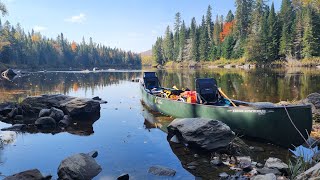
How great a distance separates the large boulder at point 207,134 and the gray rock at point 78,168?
3.75 metres

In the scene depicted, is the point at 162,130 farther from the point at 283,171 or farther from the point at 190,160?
the point at 283,171

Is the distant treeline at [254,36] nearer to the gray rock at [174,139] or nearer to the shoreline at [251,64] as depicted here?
the shoreline at [251,64]

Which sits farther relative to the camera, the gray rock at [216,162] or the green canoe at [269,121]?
the green canoe at [269,121]

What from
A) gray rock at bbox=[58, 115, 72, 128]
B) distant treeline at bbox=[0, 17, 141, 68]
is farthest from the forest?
gray rock at bbox=[58, 115, 72, 128]

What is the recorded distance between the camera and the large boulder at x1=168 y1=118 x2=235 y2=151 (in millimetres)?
11078

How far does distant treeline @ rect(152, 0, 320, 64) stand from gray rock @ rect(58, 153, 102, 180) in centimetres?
7278

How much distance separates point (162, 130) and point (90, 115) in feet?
19.1

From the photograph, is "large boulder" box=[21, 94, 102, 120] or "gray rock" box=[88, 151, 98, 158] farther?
"large boulder" box=[21, 94, 102, 120]

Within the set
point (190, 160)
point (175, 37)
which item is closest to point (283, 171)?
point (190, 160)

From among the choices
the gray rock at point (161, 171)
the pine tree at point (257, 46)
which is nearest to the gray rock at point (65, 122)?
the gray rock at point (161, 171)

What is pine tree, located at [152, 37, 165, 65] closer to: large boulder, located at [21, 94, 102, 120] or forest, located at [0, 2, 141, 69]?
forest, located at [0, 2, 141, 69]

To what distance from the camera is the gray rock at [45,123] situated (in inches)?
650

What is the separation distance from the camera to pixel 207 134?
36.8ft

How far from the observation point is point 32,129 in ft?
52.5
